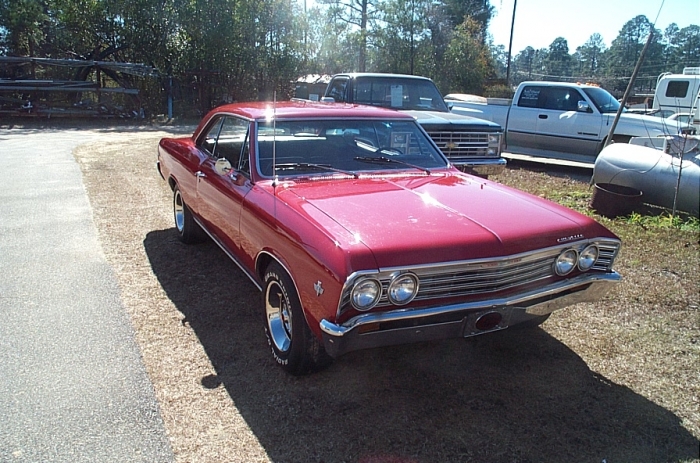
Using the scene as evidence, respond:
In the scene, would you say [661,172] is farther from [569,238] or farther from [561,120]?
[569,238]

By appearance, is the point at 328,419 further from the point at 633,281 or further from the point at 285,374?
the point at 633,281

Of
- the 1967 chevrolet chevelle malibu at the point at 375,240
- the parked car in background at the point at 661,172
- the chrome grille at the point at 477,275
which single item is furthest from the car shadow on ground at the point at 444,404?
the parked car in background at the point at 661,172

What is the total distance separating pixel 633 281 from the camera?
203 inches

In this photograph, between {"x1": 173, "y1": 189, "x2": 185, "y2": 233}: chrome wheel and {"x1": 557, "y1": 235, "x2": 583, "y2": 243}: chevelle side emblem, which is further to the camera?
{"x1": 173, "y1": 189, "x2": 185, "y2": 233}: chrome wheel

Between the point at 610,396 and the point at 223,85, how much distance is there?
76.5 feet

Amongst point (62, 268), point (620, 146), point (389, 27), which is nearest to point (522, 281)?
point (62, 268)

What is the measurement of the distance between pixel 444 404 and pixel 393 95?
22.0 feet

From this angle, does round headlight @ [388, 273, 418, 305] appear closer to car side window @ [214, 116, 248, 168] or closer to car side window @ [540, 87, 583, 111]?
car side window @ [214, 116, 248, 168]

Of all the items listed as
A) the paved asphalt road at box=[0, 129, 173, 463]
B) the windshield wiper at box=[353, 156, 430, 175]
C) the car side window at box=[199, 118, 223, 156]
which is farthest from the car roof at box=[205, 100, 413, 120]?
the paved asphalt road at box=[0, 129, 173, 463]

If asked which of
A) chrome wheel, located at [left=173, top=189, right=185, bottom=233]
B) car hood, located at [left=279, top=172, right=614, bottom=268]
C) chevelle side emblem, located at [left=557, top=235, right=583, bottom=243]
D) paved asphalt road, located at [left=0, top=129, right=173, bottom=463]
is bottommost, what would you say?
paved asphalt road, located at [left=0, top=129, right=173, bottom=463]

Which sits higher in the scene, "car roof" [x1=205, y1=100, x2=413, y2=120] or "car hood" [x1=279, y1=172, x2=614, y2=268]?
"car roof" [x1=205, y1=100, x2=413, y2=120]

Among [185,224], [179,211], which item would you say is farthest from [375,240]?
[179,211]

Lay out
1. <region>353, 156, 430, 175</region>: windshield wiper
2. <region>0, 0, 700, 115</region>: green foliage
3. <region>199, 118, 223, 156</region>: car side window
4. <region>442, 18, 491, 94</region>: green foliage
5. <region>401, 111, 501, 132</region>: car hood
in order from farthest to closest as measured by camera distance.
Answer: <region>442, 18, 491, 94</region>: green foliage
<region>0, 0, 700, 115</region>: green foliage
<region>401, 111, 501, 132</region>: car hood
<region>199, 118, 223, 156</region>: car side window
<region>353, 156, 430, 175</region>: windshield wiper

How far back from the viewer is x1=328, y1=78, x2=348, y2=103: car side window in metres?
9.31
